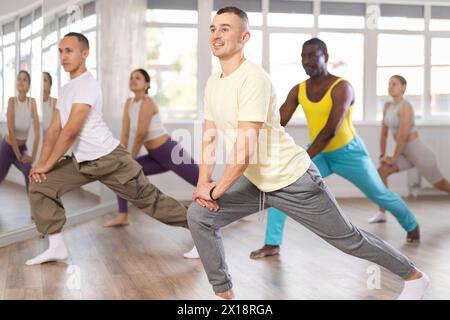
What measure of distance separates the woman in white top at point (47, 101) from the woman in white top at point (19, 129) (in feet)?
0.44

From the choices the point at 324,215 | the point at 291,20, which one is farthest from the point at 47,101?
the point at 291,20

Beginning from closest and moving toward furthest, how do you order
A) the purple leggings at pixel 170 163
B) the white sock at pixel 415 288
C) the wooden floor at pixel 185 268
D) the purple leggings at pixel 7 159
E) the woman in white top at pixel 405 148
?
1. the white sock at pixel 415 288
2. the wooden floor at pixel 185 268
3. the purple leggings at pixel 7 159
4. the purple leggings at pixel 170 163
5. the woman in white top at pixel 405 148

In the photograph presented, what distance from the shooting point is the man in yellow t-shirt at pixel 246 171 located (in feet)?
7.47

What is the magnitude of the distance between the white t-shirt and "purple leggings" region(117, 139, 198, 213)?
1.12m

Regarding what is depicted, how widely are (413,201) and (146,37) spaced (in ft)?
10.0

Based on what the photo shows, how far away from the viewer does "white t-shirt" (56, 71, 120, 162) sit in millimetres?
3500

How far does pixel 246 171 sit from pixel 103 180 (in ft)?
4.45

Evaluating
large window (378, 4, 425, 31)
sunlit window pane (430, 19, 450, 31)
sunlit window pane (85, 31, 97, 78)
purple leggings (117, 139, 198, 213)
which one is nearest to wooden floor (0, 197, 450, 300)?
purple leggings (117, 139, 198, 213)

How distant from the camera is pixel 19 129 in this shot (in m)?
4.19

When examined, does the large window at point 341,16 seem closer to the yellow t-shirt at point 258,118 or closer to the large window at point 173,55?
the large window at point 173,55

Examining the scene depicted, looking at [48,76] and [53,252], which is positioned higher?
[48,76]

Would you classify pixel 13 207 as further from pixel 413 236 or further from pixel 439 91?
pixel 439 91

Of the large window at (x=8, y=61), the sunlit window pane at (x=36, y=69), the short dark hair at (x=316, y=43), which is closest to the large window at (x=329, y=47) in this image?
the sunlit window pane at (x=36, y=69)
